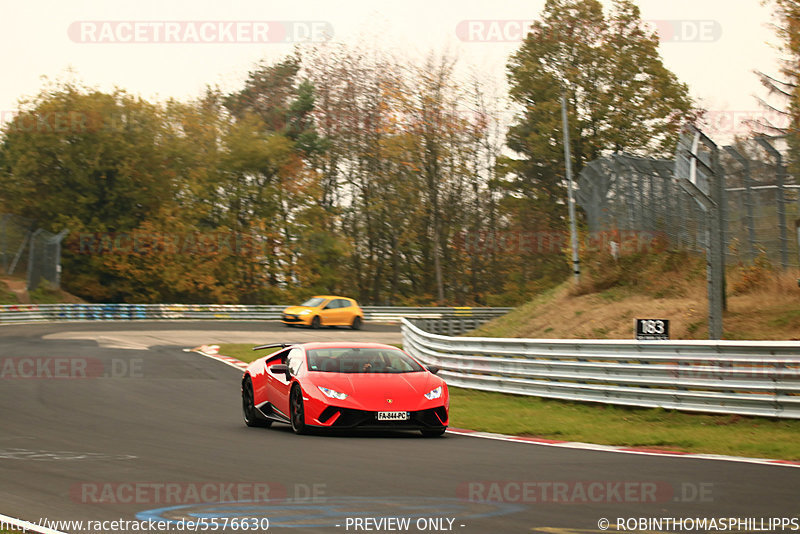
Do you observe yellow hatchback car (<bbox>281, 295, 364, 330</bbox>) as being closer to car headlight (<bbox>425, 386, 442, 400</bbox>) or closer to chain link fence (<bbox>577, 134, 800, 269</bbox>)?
chain link fence (<bbox>577, 134, 800, 269</bbox>)

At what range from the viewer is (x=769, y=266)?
20562mm

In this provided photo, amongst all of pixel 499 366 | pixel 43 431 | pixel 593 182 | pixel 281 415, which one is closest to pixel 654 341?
pixel 499 366

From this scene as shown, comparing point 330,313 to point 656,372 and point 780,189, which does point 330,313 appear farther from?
point 656,372

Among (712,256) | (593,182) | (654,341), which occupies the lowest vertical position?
(654,341)

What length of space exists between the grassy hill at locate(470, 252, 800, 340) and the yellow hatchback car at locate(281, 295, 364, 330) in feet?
53.8

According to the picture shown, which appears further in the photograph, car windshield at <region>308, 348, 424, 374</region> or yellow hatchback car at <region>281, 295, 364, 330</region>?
yellow hatchback car at <region>281, 295, 364, 330</region>

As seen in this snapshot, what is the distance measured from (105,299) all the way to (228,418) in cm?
4677

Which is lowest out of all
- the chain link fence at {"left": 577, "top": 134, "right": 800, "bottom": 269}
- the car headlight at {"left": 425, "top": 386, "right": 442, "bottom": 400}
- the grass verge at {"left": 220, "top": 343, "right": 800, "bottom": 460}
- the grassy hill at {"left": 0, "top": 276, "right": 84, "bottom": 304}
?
the grass verge at {"left": 220, "top": 343, "right": 800, "bottom": 460}

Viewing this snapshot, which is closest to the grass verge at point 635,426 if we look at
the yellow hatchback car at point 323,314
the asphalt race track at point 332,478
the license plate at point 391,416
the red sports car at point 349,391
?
the asphalt race track at point 332,478

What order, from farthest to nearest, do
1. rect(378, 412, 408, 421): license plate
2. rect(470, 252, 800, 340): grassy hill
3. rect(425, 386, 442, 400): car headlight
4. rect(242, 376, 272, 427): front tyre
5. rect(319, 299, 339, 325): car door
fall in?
1. rect(319, 299, 339, 325): car door
2. rect(470, 252, 800, 340): grassy hill
3. rect(242, 376, 272, 427): front tyre
4. rect(425, 386, 442, 400): car headlight
5. rect(378, 412, 408, 421): license plate

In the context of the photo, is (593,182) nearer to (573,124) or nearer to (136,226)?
(573,124)

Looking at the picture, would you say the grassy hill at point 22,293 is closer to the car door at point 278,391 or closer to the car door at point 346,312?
the car door at point 346,312

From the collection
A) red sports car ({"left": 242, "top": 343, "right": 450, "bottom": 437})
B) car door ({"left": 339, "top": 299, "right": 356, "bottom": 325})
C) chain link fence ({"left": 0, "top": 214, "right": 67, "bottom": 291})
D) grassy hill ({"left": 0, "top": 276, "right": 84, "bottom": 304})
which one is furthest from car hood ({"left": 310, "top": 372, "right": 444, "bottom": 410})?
grassy hill ({"left": 0, "top": 276, "right": 84, "bottom": 304})

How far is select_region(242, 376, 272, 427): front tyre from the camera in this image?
1417 cm
